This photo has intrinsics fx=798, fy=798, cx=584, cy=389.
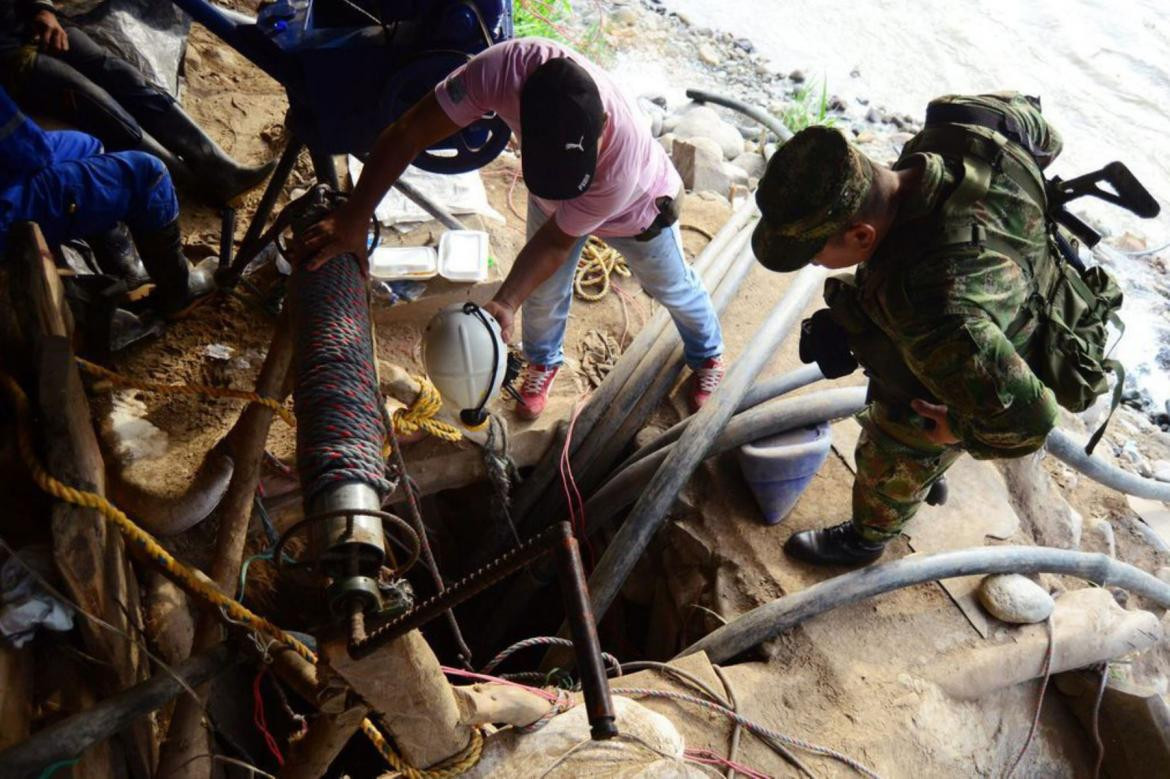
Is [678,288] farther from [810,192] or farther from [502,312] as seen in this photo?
[810,192]

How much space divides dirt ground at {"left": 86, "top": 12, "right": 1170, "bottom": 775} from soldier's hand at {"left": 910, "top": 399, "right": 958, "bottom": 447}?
970mm

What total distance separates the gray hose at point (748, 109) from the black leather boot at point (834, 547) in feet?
11.3

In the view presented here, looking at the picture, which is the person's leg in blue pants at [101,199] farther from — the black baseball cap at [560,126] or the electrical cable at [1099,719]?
the electrical cable at [1099,719]

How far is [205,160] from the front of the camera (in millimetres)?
4082

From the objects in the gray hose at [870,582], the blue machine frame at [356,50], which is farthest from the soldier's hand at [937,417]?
the blue machine frame at [356,50]

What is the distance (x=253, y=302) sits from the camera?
376 centimetres

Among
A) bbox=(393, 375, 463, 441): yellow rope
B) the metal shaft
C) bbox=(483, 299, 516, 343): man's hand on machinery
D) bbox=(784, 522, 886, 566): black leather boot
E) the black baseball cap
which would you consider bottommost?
bbox=(784, 522, 886, 566): black leather boot

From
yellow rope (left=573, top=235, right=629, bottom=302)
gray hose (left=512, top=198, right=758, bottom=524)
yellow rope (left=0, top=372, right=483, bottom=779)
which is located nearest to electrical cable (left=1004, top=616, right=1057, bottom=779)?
gray hose (left=512, top=198, right=758, bottom=524)

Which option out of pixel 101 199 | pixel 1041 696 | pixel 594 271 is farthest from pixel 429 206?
pixel 1041 696

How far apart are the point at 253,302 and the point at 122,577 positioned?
1.74 metres

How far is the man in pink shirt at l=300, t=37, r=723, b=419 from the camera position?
2.36 m

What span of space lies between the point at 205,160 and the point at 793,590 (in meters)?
3.54

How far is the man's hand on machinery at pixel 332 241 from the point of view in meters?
2.13

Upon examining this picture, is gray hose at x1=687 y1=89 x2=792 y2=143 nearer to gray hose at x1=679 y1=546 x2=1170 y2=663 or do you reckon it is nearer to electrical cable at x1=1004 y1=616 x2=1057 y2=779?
gray hose at x1=679 y1=546 x2=1170 y2=663
